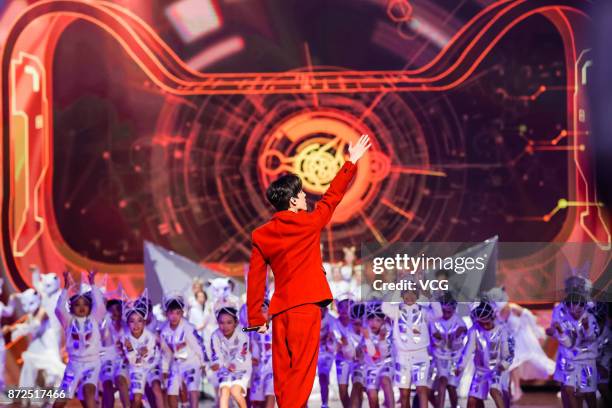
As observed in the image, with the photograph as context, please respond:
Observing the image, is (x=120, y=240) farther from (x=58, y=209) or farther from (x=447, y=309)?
(x=447, y=309)

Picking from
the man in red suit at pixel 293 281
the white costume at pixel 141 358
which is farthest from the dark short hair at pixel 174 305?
the man in red suit at pixel 293 281

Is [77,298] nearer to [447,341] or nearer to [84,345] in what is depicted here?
[84,345]

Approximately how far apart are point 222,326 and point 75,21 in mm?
3812

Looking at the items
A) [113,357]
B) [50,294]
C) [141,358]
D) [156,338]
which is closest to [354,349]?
[156,338]

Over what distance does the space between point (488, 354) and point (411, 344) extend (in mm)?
600

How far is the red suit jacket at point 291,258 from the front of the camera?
17.6 ft

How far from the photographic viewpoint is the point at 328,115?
31.6 ft

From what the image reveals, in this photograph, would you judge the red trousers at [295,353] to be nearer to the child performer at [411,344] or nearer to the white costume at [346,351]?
the child performer at [411,344]

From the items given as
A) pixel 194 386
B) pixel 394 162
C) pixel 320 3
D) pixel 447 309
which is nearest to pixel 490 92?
pixel 394 162

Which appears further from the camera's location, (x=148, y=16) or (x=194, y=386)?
(x=148, y=16)

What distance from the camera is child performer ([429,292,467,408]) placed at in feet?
25.7

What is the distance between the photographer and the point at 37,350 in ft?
30.5

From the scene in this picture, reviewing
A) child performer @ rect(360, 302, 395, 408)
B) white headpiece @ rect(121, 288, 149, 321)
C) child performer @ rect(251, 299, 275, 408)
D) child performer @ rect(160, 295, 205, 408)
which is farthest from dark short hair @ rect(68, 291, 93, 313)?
child performer @ rect(360, 302, 395, 408)

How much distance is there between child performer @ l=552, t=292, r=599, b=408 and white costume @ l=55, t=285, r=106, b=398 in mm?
3608
